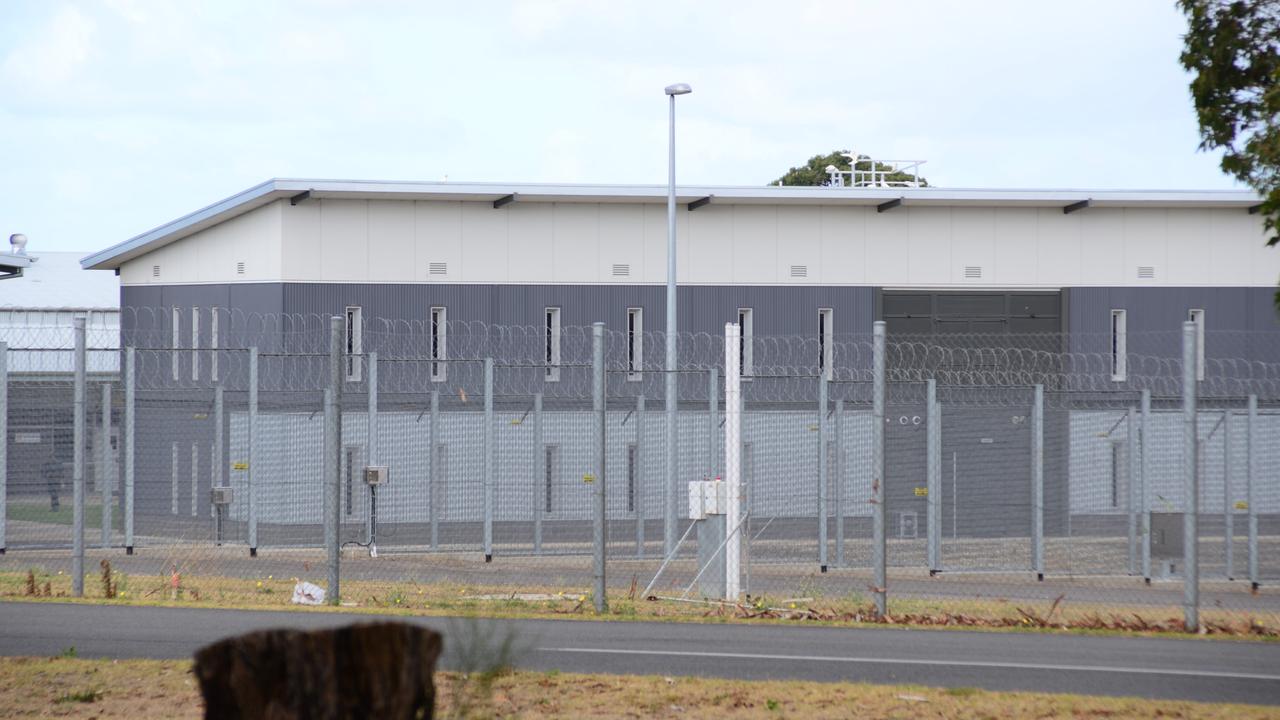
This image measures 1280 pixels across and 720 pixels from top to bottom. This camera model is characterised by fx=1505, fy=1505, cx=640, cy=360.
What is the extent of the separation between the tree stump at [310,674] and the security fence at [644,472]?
795 cm

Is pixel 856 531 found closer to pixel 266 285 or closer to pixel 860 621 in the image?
pixel 266 285

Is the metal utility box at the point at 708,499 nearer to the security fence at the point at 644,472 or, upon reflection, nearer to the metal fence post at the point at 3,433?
the security fence at the point at 644,472

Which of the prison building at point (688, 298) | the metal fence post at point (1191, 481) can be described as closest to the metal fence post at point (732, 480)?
the metal fence post at point (1191, 481)

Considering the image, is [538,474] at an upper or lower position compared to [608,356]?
lower

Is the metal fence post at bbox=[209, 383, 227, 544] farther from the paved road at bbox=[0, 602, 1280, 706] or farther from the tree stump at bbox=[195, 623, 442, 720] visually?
the tree stump at bbox=[195, 623, 442, 720]

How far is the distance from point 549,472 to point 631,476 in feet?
6.40

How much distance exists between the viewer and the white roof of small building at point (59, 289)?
44.4 meters

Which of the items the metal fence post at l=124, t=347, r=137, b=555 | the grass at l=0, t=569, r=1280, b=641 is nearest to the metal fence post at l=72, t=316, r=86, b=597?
the grass at l=0, t=569, r=1280, b=641

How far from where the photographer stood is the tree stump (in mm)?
4219

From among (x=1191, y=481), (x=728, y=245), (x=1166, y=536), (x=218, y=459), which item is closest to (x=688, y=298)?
(x=728, y=245)

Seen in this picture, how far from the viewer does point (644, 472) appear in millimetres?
20438

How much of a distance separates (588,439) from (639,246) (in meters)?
5.80

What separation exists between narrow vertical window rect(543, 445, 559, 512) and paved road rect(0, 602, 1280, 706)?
960cm

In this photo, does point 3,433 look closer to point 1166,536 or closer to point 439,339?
point 1166,536
